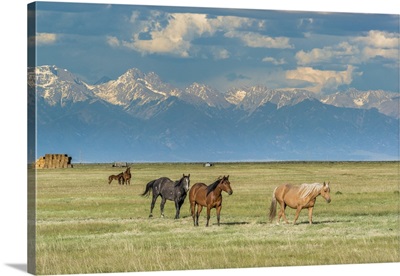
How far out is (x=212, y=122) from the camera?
34719mm

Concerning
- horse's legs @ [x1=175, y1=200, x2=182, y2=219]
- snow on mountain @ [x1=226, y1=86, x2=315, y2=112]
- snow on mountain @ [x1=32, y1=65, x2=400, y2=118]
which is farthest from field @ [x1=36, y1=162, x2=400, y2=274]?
snow on mountain @ [x1=226, y1=86, x2=315, y2=112]

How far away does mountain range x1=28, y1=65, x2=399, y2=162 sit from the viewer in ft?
100

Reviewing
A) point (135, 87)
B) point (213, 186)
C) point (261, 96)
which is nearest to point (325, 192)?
point (213, 186)

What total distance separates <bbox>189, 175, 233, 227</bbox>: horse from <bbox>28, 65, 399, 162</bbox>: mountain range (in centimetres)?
302

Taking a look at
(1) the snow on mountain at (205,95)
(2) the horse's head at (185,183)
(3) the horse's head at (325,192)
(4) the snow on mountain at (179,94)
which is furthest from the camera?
(1) the snow on mountain at (205,95)

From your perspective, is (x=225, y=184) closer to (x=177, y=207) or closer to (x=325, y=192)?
(x=177, y=207)

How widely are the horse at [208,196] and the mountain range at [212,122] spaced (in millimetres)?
3016

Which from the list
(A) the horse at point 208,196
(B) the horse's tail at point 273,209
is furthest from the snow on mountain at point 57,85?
(B) the horse's tail at point 273,209

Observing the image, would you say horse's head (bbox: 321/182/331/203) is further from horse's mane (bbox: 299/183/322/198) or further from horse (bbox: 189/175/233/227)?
horse (bbox: 189/175/233/227)

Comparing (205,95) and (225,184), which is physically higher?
(205,95)

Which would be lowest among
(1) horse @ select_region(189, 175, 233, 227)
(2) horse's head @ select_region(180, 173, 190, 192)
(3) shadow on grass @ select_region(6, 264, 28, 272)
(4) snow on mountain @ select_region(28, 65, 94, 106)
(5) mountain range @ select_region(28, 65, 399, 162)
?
(3) shadow on grass @ select_region(6, 264, 28, 272)

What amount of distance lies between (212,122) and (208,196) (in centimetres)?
704

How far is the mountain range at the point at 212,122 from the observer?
30.6 m

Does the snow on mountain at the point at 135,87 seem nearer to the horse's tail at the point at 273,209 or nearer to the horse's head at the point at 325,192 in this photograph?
the horse's tail at the point at 273,209
